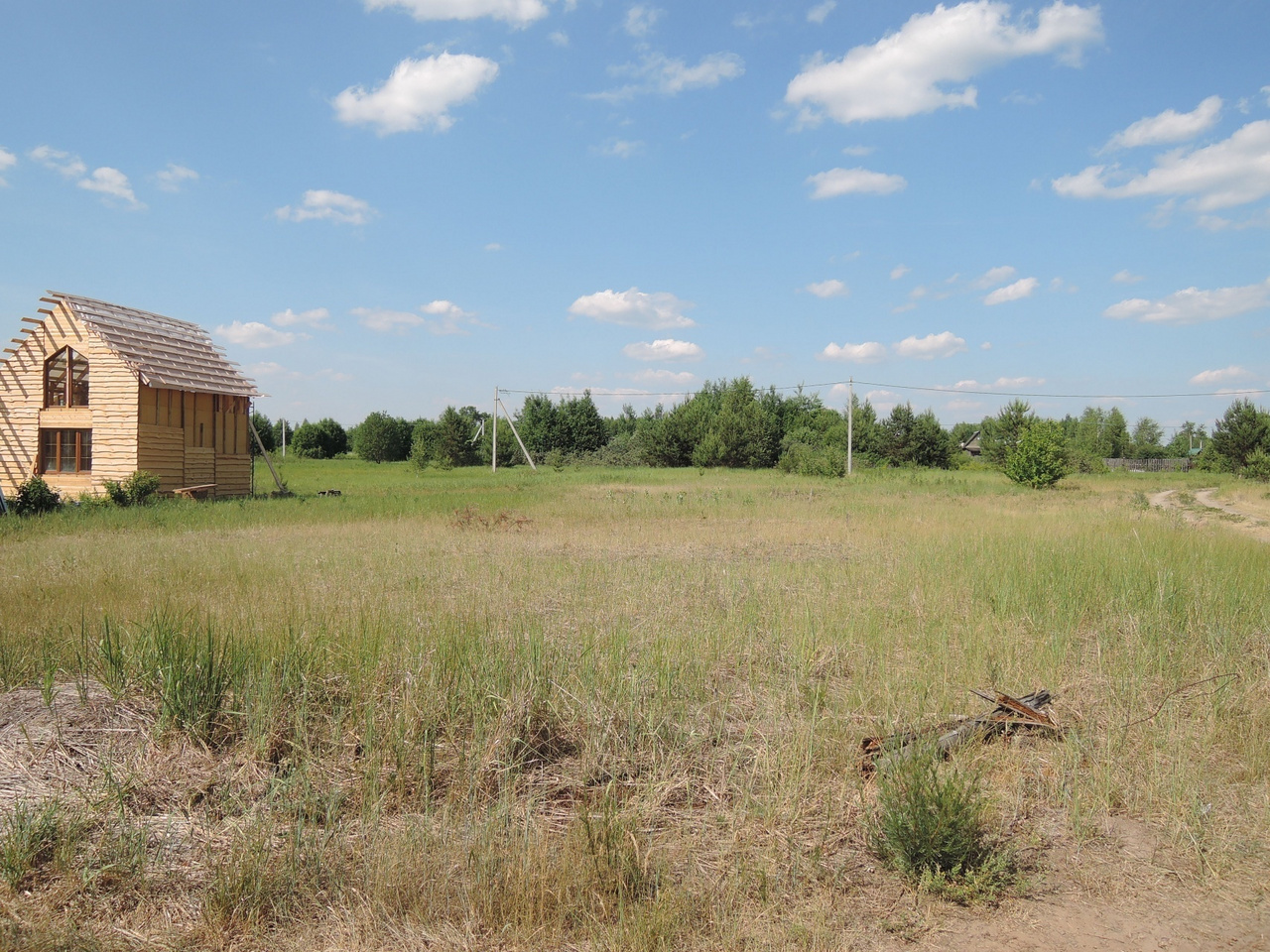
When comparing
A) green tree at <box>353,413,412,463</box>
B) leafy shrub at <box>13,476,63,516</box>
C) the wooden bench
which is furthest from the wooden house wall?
green tree at <box>353,413,412,463</box>

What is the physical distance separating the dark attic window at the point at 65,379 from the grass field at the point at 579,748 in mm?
18188

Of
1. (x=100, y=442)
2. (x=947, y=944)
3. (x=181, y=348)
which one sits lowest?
(x=947, y=944)

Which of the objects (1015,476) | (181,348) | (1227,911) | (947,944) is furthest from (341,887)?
(1015,476)

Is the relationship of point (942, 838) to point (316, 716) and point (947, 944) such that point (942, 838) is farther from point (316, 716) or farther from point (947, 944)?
point (316, 716)

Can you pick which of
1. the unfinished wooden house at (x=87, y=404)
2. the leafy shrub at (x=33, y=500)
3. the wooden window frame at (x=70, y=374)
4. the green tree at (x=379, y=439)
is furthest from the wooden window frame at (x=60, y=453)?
the green tree at (x=379, y=439)

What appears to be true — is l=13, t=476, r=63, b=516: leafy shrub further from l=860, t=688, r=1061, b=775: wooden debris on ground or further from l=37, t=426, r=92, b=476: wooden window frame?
l=860, t=688, r=1061, b=775: wooden debris on ground

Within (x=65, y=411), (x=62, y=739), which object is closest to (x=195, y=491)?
(x=65, y=411)

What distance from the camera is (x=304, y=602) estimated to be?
298 inches

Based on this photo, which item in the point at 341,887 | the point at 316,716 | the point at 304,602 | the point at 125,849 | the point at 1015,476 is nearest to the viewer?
the point at 341,887

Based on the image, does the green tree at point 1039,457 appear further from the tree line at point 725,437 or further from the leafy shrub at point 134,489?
the leafy shrub at point 134,489

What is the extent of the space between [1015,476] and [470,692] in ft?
116

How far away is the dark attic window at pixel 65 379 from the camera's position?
24.4m

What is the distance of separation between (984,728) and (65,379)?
29101mm

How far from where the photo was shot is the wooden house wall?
23.8 meters
